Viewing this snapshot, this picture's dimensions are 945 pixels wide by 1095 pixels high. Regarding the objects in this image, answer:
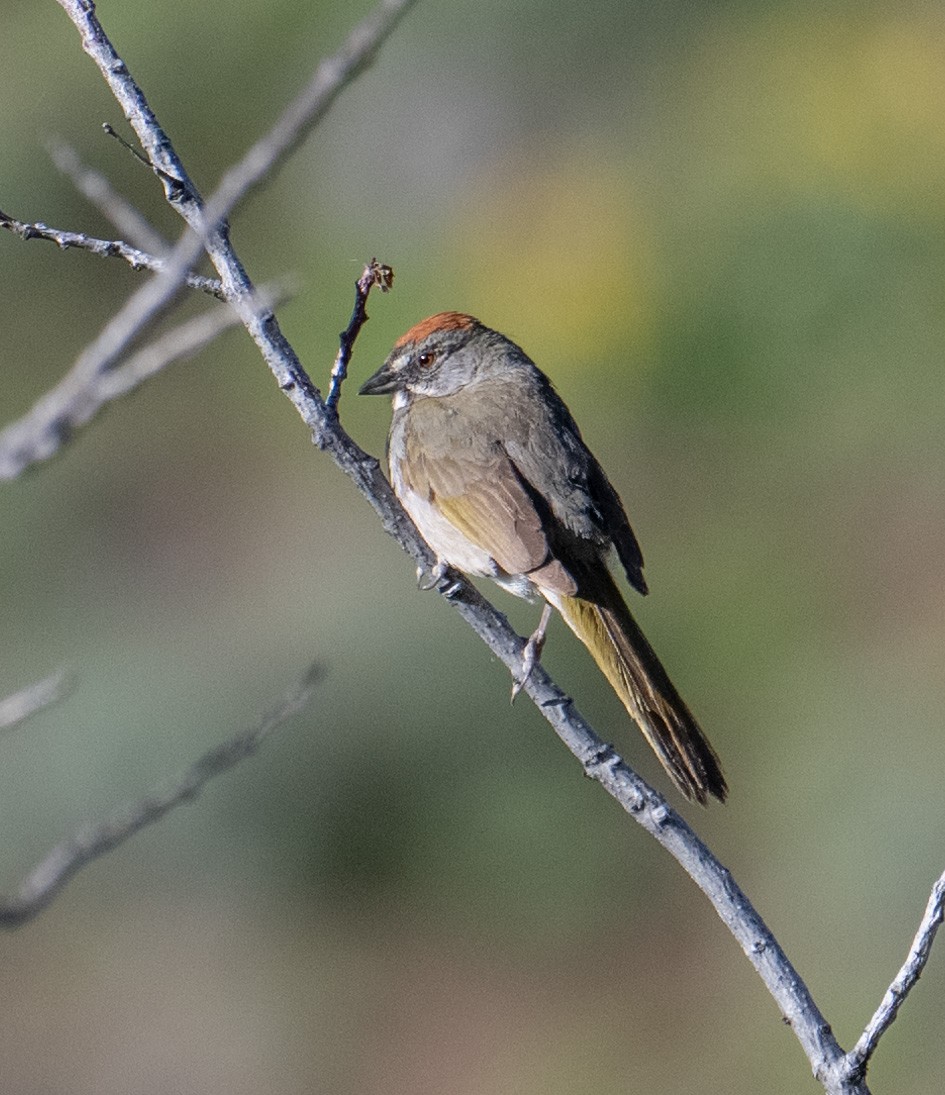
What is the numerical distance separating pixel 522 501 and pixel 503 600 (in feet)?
18.4

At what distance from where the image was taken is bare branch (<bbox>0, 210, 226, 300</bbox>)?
331 centimetres

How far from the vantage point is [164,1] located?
1719 centimetres

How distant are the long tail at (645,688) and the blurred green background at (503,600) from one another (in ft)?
15.8

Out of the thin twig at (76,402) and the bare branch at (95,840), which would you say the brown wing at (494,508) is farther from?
the thin twig at (76,402)

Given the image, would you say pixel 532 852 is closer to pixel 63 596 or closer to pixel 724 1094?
pixel 724 1094

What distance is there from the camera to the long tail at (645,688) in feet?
13.4

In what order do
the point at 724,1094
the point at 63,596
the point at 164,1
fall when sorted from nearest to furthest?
the point at 724,1094 → the point at 63,596 → the point at 164,1

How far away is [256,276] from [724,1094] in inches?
369

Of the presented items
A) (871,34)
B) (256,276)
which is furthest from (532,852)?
(871,34)

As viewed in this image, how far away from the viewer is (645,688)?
4324 mm

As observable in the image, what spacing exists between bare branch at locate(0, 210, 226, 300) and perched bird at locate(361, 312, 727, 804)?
1260mm

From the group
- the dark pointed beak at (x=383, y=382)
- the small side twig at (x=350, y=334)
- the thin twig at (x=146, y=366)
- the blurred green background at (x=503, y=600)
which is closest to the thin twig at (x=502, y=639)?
the small side twig at (x=350, y=334)

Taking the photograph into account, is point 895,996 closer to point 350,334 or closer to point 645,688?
point 645,688

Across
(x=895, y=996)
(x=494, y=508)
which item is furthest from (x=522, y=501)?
(x=895, y=996)
